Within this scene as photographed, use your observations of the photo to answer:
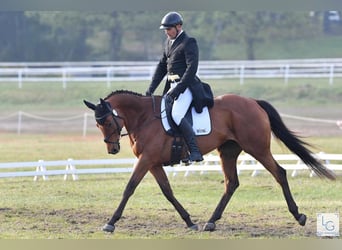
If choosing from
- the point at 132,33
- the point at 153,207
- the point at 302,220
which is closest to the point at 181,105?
the point at 302,220

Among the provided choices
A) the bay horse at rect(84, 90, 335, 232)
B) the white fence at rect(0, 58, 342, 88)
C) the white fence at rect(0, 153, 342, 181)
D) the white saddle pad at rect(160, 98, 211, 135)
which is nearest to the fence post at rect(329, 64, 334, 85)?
the white fence at rect(0, 58, 342, 88)

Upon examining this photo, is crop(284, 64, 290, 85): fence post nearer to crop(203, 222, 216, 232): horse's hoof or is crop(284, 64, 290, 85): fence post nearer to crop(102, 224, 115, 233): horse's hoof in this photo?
Result: crop(203, 222, 216, 232): horse's hoof

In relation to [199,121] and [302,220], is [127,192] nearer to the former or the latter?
[199,121]

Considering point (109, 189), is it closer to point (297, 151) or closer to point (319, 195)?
point (319, 195)

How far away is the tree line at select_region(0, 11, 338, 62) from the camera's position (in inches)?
1432

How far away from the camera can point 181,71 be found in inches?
445

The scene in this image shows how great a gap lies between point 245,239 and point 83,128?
57.0ft

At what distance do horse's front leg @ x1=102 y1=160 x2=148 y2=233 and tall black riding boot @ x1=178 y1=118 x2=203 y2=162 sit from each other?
573 millimetres

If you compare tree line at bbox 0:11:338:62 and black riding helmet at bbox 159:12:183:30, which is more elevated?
black riding helmet at bbox 159:12:183:30

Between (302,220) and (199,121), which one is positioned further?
(199,121)

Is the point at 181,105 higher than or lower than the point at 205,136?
higher

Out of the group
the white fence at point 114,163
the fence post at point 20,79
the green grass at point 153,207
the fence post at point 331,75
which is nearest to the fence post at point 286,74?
the fence post at point 331,75

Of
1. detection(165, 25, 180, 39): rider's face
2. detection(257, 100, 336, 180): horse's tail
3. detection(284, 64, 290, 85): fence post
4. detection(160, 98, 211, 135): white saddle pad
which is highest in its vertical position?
detection(165, 25, 180, 39): rider's face

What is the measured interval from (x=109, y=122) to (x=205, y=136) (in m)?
1.18
